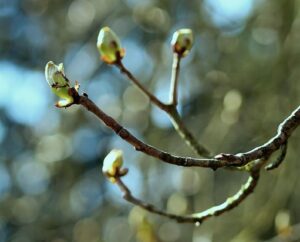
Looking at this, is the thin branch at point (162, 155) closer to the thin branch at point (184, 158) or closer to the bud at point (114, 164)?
the thin branch at point (184, 158)

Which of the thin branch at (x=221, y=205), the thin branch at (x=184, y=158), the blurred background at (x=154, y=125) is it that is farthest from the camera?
the blurred background at (x=154, y=125)

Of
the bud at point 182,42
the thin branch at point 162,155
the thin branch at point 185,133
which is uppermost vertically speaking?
the bud at point 182,42

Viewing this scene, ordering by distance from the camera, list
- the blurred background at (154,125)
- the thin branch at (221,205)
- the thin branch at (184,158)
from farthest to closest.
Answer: the blurred background at (154,125)
the thin branch at (221,205)
the thin branch at (184,158)

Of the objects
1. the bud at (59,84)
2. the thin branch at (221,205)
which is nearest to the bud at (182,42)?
the thin branch at (221,205)

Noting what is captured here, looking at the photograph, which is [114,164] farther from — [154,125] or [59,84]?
[154,125]

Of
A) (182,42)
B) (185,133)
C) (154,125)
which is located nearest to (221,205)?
(185,133)

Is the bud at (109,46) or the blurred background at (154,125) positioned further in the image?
the blurred background at (154,125)

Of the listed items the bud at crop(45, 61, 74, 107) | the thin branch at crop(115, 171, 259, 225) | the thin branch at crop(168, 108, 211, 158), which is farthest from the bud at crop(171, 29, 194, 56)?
the bud at crop(45, 61, 74, 107)
